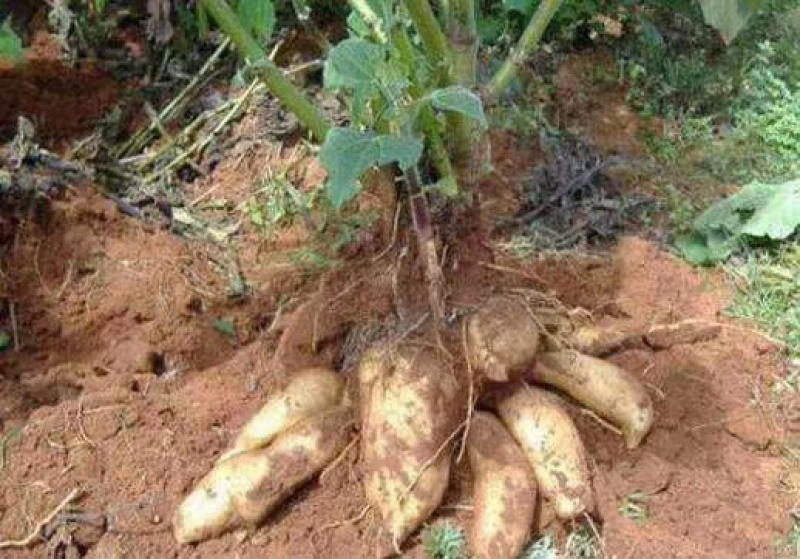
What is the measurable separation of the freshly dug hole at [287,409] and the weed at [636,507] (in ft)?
1.57

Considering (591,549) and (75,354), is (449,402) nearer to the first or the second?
(591,549)

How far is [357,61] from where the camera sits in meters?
1.66

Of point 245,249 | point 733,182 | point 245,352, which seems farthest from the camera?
point 733,182

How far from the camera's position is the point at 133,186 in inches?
104

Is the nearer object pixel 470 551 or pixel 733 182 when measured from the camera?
pixel 470 551

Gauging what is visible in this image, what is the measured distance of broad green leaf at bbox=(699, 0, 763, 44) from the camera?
1.80 m

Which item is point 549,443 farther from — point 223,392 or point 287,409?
point 223,392

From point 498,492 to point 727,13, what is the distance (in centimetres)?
79

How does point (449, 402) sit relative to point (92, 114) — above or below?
below

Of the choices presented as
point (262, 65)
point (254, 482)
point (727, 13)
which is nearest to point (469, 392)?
point (254, 482)

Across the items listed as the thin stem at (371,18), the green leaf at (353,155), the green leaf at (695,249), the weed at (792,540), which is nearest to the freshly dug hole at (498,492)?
the weed at (792,540)

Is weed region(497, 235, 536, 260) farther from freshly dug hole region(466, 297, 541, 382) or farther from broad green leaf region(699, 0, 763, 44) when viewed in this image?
broad green leaf region(699, 0, 763, 44)

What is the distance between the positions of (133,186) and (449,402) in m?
1.10

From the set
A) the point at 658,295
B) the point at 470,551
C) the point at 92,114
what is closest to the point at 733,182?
the point at 658,295
